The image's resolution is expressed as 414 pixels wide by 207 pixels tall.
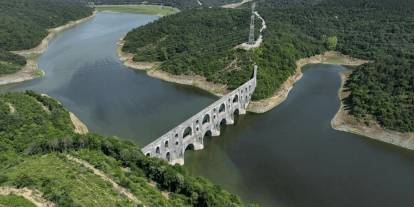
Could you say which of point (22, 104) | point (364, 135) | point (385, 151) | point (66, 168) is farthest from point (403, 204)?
point (22, 104)

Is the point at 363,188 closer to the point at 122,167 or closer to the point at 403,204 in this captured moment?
the point at 403,204

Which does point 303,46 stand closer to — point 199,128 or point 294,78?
point 294,78

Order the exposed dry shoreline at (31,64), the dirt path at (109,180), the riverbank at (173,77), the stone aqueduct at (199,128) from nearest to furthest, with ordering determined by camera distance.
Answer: the dirt path at (109,180)
the stone aqueduct at (199,128)
the riverbank at (173,77)
the exposed dry shoreline at (31,64)

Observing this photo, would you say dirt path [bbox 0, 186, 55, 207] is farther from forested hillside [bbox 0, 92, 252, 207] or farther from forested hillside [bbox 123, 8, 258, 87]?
forested hillside [bbox 123, 8, 258, 87]

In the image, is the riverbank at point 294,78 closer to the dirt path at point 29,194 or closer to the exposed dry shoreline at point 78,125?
the exposed dry shoreline at point 78,125

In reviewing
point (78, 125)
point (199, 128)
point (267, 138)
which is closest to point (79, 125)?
point (78, 125)

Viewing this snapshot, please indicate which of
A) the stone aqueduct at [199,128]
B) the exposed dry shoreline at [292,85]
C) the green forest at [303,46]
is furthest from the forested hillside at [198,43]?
the stone aqueduct at [199,128]
